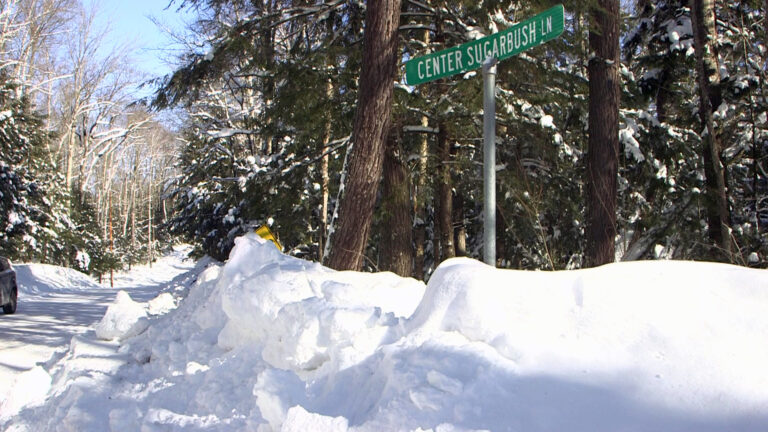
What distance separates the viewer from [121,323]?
6938 mm

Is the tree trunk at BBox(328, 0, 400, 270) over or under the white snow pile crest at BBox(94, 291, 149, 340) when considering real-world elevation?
over

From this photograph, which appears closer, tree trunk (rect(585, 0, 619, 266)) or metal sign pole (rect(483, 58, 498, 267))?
metal sign pole (rect(483, 58, 498, 267))

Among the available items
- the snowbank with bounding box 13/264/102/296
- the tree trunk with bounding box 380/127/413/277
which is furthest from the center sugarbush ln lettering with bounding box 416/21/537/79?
the snowbank with bounding box 13/264/102/296

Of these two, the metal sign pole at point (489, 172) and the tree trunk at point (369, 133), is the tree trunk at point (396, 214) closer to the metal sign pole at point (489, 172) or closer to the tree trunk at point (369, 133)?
the tree trunk at point (369, 133)

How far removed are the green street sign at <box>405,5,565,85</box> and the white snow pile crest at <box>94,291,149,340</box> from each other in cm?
455

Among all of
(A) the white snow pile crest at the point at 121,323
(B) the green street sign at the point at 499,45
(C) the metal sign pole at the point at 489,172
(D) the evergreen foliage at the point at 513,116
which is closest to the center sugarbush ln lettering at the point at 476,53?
(B) the green street sign at the point at 499,45

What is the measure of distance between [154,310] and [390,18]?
5.24 meters

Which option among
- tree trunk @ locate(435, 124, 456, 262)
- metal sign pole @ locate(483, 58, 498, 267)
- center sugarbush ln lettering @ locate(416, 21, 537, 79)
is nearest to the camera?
metal sign pole @ locate(483, 58, 498, 267)

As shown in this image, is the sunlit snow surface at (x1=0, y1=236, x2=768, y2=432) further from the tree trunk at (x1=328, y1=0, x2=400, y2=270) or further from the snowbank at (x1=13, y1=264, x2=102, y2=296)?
the snowbank at (x1=13, y1=264, x2=102, y2=296)

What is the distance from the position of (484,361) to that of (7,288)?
14.0 m

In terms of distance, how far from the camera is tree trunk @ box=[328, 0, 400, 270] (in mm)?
6797

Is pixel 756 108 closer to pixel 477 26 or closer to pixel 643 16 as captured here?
pixel 643 16

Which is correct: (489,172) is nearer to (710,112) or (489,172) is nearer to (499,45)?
(499,45)

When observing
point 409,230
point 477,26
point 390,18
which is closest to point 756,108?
point 477,26
